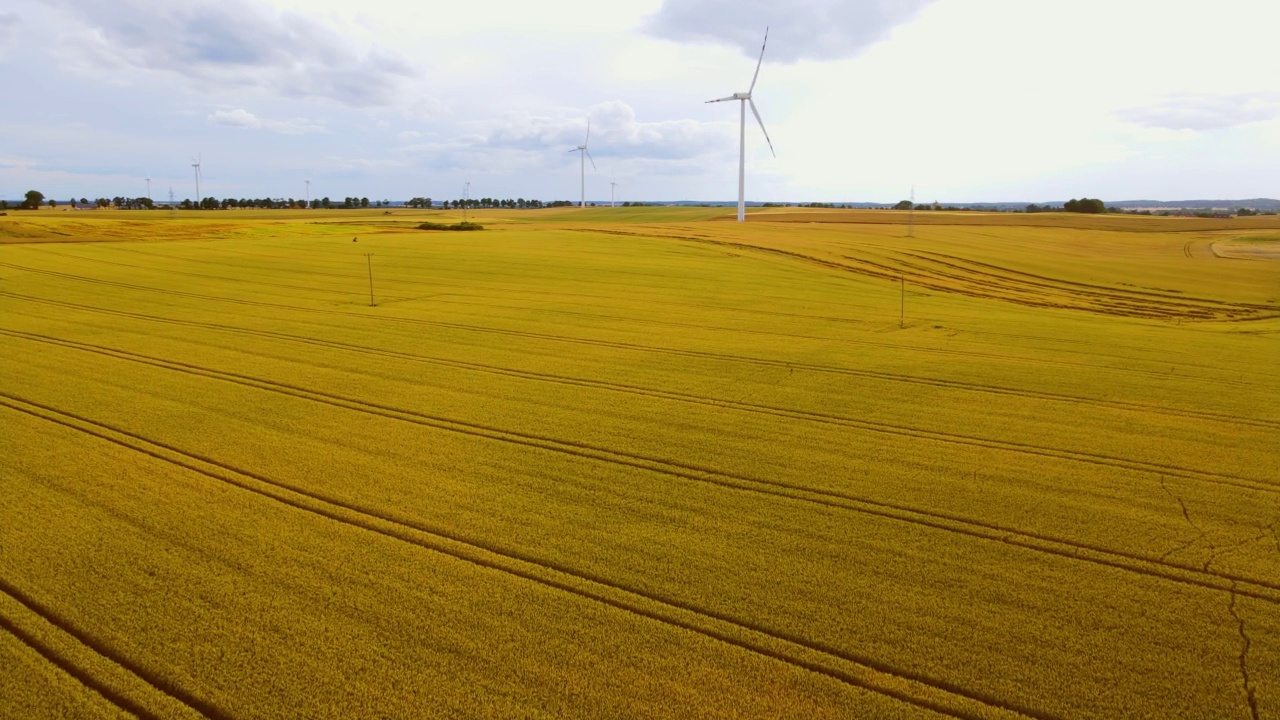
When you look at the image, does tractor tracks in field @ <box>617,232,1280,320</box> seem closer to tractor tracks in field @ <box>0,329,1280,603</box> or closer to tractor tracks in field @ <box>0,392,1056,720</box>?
tractor tracks in field @ <box>0,329,1280,603</box>

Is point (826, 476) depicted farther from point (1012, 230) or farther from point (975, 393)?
point (1012, 230)

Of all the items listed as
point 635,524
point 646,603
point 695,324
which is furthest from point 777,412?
point 695,324

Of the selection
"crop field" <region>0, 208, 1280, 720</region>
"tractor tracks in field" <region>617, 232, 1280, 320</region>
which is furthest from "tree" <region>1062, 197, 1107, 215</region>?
"crop field" <region>0, 208, 1280, 720</region>

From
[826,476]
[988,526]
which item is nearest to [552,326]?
[826,476]

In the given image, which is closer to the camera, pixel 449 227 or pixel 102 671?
pixel 102 671

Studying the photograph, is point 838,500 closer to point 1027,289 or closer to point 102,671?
point 102,671

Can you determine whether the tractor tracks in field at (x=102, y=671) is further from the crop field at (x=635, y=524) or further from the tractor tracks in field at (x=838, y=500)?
the tractor tracks in field at (x=838, y=500)
